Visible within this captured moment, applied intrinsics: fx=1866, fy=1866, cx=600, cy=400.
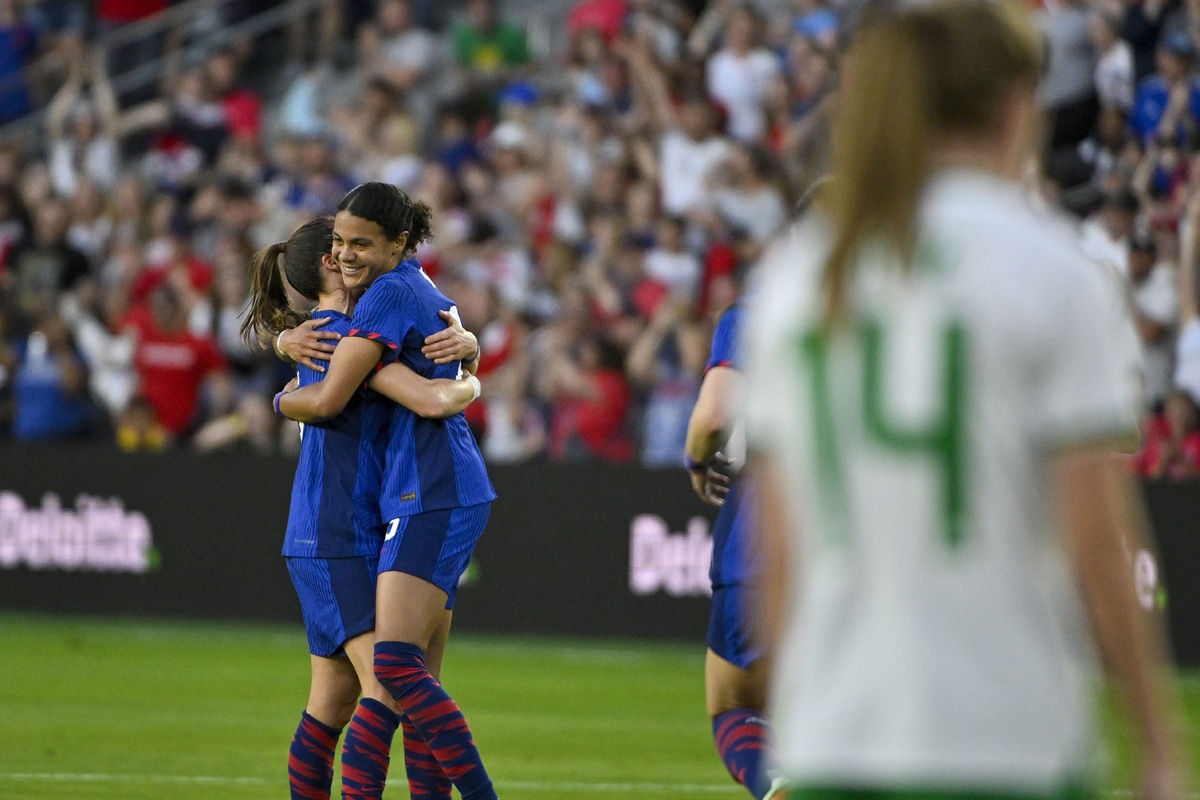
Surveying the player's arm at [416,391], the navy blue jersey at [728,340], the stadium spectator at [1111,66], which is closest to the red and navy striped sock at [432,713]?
the player's arm at [416,391]

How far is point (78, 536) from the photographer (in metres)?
14.5

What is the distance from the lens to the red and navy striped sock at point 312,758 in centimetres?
562

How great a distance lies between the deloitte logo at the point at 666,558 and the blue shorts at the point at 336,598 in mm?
7284

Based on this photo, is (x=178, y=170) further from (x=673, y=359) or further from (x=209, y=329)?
(x=673, y=359)

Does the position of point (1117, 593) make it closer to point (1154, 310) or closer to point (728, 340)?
point (728, 340)

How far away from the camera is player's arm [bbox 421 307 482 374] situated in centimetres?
564

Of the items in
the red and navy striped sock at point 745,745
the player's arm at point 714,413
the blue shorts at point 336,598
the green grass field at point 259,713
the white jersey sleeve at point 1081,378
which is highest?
the white jersey sleeve at point 1081,378

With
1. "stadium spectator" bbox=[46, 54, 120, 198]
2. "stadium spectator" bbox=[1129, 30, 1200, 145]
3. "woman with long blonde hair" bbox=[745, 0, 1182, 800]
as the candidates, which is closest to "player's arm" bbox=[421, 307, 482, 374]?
"woman with long blonde hair" bbox=[745, 0, 1182, 800]

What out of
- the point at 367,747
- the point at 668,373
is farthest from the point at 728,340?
the point at 668,373

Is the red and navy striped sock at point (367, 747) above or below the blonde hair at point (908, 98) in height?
below

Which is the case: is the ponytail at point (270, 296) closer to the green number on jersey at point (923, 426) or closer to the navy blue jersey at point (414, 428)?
the navy blue jersey at point (414, 428)

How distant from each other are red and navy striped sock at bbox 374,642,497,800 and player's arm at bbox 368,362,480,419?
27.8 inches

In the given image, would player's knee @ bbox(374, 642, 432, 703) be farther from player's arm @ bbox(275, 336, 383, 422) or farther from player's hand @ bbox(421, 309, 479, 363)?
player's hand @ bbox(421, 309, 479, 363)

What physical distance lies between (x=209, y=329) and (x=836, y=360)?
14313 millimetres
